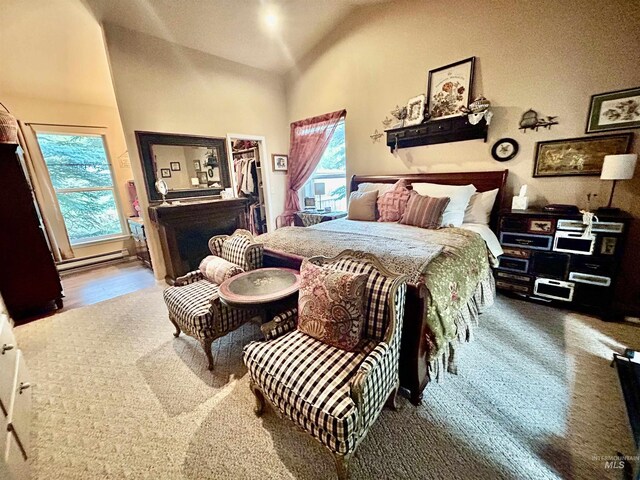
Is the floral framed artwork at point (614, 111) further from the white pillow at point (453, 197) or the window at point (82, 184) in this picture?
the window at point (82, 184)

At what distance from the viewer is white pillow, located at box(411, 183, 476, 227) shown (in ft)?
8.66

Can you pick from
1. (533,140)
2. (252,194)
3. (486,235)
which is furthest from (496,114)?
(252,194)

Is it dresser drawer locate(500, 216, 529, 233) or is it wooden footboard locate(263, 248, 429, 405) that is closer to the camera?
wooden footboard locate(263, 248, 429, 405)

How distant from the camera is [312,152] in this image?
177 inches

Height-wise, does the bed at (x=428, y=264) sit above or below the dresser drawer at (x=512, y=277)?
above

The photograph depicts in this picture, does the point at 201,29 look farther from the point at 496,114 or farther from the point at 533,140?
the point at 533,140

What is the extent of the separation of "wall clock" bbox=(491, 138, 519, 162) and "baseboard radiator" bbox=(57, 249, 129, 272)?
6098mm

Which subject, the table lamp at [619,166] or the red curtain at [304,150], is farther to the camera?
the red curtain at [304,150]

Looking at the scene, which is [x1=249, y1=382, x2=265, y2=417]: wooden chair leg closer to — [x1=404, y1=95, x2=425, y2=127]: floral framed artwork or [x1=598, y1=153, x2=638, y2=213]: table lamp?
[x1=598, y1=153, x2=638, y2=213]: table lamp

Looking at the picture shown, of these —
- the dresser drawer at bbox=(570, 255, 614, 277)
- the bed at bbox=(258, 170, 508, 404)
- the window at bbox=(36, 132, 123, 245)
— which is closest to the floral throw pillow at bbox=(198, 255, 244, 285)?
the bed at bbox=(258, 170, 508, 404)

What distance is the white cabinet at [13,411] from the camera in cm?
114

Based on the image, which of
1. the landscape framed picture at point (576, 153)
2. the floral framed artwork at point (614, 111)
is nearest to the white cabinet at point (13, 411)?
the landscape framed picture at point (576, 153)

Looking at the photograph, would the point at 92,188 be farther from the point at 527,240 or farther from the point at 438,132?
the point at 527,240

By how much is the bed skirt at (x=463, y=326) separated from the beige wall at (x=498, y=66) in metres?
1.20
